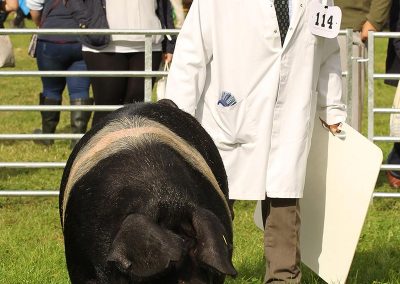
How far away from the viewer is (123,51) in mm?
8773

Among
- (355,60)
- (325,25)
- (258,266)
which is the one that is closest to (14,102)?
(355,60)

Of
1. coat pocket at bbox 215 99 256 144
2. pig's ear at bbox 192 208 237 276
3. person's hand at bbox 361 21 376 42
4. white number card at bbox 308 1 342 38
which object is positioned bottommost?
person's hand at bbox 361 21 376 42

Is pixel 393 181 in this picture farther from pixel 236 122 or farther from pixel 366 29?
pixel 236 122

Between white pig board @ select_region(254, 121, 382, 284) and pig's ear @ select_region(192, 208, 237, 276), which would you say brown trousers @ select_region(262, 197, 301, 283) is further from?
pig's ear @ select_region(192, 208, 237, 276)

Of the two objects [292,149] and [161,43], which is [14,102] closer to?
[161,43]

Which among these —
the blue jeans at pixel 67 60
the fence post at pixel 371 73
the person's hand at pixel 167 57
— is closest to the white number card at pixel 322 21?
the fence post at pixel 371 73

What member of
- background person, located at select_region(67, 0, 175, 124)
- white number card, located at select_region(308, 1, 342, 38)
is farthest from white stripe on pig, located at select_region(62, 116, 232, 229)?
background person, located at select_region(67, 0, 175, 124)

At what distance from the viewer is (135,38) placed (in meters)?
8.66

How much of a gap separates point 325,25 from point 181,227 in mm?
2194

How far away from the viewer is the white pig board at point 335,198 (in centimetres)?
573

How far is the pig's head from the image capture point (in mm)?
3445

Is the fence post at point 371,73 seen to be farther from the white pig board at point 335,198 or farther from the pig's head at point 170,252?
the pig's head at point 170,252

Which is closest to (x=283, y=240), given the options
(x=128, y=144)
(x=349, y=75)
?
(x=128, y=144)

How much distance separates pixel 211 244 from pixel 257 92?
2064 millimetres
